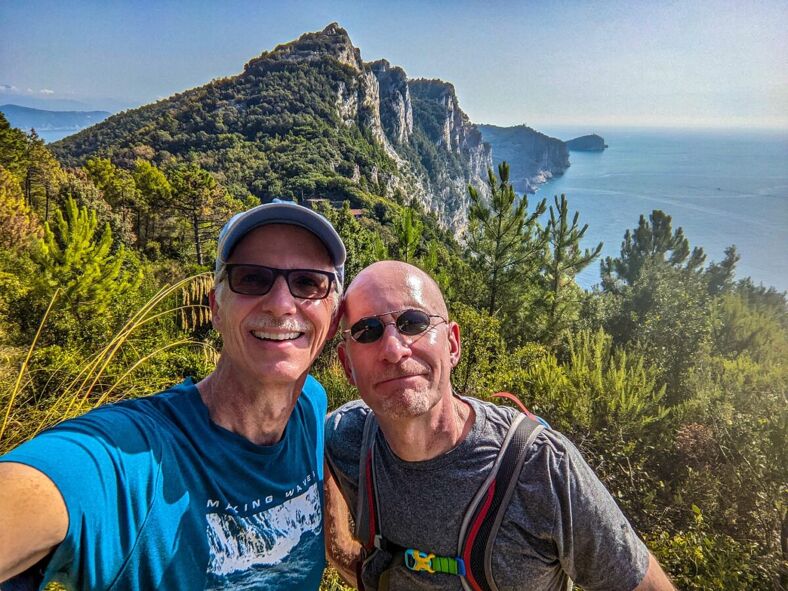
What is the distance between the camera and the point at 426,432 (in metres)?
1.55

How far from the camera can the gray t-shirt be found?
4.68ft

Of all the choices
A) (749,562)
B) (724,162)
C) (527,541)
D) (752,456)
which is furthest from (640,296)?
(724,162)

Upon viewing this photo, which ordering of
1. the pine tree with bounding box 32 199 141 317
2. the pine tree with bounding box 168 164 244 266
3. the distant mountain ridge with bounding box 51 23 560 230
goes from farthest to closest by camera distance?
the distant mountain ridge with bounding box 51 23 560 230 → the pine tree with bounding box 168 164 244 266 → the pine tree with bounding box 32 199 141 317

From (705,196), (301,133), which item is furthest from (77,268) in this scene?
(705,196)

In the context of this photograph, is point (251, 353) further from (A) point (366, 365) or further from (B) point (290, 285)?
(A) point (366, 365)

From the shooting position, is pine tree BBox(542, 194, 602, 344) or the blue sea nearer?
pine tree BBox(542, 194, 602, 344)

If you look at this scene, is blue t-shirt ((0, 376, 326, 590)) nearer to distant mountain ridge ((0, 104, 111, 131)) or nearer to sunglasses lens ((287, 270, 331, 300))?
sunglasses lens ((287, 270, 331, 300))

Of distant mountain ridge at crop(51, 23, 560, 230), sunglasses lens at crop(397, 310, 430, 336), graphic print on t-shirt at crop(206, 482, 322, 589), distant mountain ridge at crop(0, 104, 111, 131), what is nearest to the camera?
graphic print on t-shirt at crop(206, 482, 322, 589)

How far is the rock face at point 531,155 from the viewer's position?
17125 centimetres

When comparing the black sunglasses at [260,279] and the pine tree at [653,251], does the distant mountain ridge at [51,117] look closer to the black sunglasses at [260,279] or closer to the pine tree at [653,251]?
the pine tree at [653,251]

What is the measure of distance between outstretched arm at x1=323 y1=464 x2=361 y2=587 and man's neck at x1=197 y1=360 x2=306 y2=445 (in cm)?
41

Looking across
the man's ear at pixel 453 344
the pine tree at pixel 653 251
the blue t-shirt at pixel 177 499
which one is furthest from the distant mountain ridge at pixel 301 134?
the blue t-shirt at pixel 177 499

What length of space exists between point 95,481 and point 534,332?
734 inches

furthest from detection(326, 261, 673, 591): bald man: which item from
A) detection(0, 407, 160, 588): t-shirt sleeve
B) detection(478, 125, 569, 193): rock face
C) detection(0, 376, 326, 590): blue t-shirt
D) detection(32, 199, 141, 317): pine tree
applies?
detection(478, 125, 569, 193): rock face
